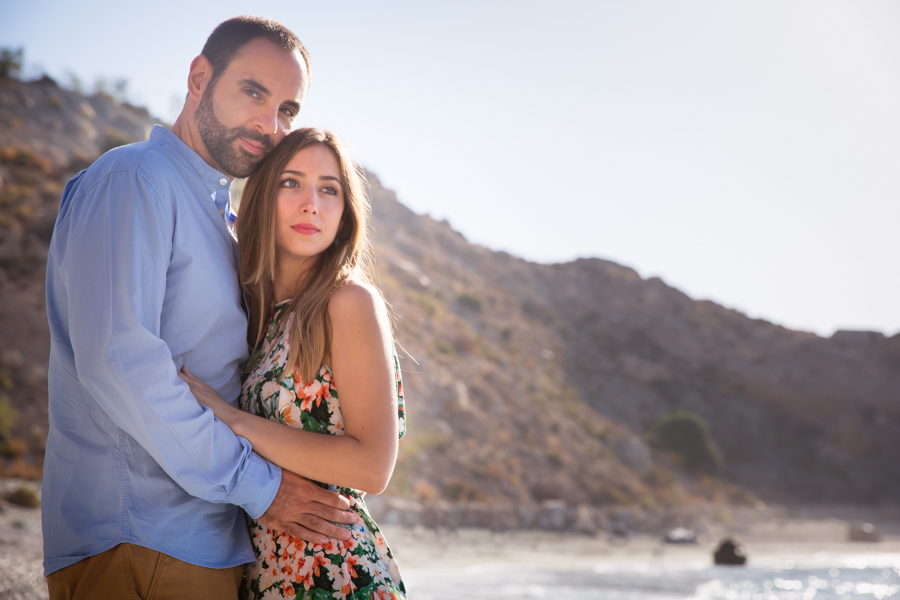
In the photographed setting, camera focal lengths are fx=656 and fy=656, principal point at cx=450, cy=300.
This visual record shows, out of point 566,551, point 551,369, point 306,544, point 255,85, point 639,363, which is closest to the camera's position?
point 306,544

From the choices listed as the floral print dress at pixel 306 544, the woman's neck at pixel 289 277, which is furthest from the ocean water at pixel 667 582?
the woman's neck at pixel 289 277

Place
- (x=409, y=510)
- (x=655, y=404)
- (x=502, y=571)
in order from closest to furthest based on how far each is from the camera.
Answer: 1. (x=502, y=571)
2. (x=409, y=510)
3. (x=655, y=404)

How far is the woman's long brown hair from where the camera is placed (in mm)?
2053

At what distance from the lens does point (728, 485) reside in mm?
26578

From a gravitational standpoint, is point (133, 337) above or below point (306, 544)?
above

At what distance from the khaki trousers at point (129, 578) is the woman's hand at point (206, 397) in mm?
386

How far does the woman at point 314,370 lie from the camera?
1.93 m

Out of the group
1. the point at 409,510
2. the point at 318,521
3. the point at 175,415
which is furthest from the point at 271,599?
the point at 409,510

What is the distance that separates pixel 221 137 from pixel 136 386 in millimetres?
923

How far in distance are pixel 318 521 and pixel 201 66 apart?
1514 mm

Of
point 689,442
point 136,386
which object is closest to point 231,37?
point 136,386

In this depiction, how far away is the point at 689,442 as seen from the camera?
1061 inches

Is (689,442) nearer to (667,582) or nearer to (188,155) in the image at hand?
(667,582)

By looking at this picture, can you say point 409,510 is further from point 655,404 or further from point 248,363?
point 655,404
